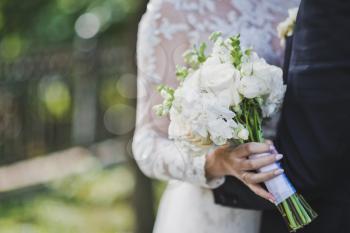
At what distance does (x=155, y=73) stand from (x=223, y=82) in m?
0.84

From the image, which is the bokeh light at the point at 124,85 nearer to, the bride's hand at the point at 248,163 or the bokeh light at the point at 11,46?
the bokeh light at the point at 11,46

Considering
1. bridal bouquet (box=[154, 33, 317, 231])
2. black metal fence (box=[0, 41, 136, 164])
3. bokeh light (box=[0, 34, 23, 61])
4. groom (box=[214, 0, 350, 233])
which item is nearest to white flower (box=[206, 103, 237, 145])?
bridal bouquet (box=[154, 33, 317, 231])

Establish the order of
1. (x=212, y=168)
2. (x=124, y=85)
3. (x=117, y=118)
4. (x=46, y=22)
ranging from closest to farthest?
(x=212, y=168) < (x=46, y=22) < (x=124, y=85) < (x=117, y=118)

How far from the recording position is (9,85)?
8172mm

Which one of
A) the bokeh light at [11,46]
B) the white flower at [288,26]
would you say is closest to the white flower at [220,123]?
the white flower at [288,26]

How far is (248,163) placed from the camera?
240 cm

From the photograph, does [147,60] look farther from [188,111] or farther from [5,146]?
[5,146]

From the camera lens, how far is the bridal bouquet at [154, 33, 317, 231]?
2275mm

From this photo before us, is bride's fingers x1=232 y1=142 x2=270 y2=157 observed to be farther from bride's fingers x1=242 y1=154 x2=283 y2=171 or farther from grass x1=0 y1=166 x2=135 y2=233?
grass x1=0 y1=166 x2=135 y2=233

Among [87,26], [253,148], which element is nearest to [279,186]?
[253,148]

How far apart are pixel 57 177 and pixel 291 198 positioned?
20.5 ft

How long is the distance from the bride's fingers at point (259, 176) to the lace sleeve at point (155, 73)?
1.96 feet

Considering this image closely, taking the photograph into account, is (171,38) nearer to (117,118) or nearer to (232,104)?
(232,104)

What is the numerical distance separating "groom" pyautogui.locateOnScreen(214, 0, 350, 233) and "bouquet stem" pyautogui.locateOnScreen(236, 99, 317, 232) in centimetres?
5
